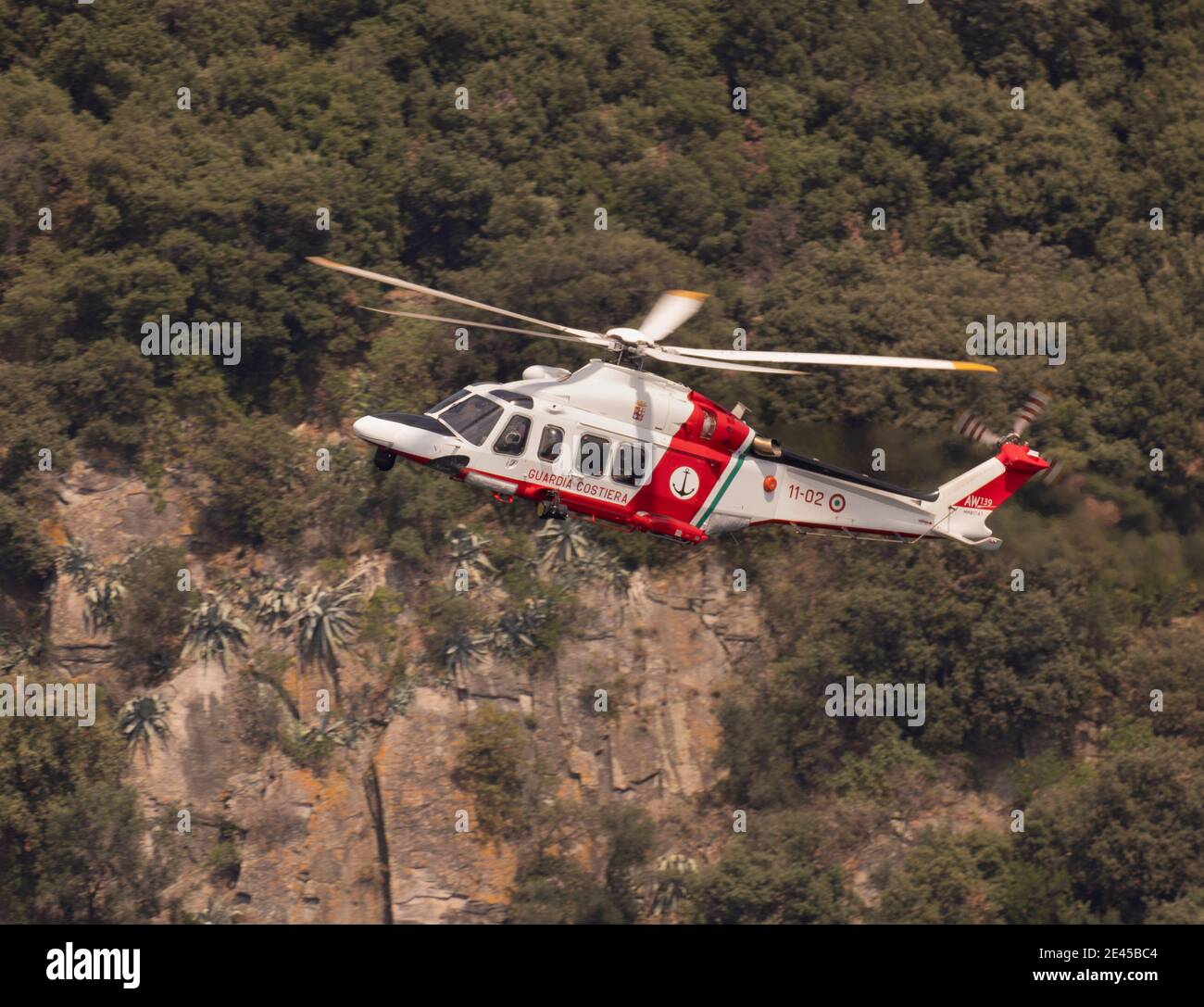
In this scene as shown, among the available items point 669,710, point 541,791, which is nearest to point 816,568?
point 669,710

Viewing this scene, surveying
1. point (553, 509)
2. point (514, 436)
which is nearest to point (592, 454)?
point (553, 509)

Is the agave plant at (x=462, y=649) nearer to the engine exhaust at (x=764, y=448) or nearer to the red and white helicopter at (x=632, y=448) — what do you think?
the red and white helicopter at (x=632, y=448)

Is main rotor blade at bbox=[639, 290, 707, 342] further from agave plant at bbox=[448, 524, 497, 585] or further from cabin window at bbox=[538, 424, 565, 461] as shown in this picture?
agave plant at bbox=[448, 524, 497, 585]

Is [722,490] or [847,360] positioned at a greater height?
[847,360]

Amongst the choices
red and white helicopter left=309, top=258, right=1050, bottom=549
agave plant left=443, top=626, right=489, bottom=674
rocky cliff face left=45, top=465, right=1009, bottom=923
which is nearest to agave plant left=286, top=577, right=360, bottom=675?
rocky cliff face left=45, top=465, right=1009, bottom=923

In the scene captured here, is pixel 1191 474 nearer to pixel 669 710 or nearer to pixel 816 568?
pixel 816 568

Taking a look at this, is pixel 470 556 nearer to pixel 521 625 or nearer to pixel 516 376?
pixel 521 625

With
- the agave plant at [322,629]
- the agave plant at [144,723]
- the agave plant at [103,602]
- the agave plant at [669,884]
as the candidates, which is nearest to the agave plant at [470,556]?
the agave plant at [322,629]
